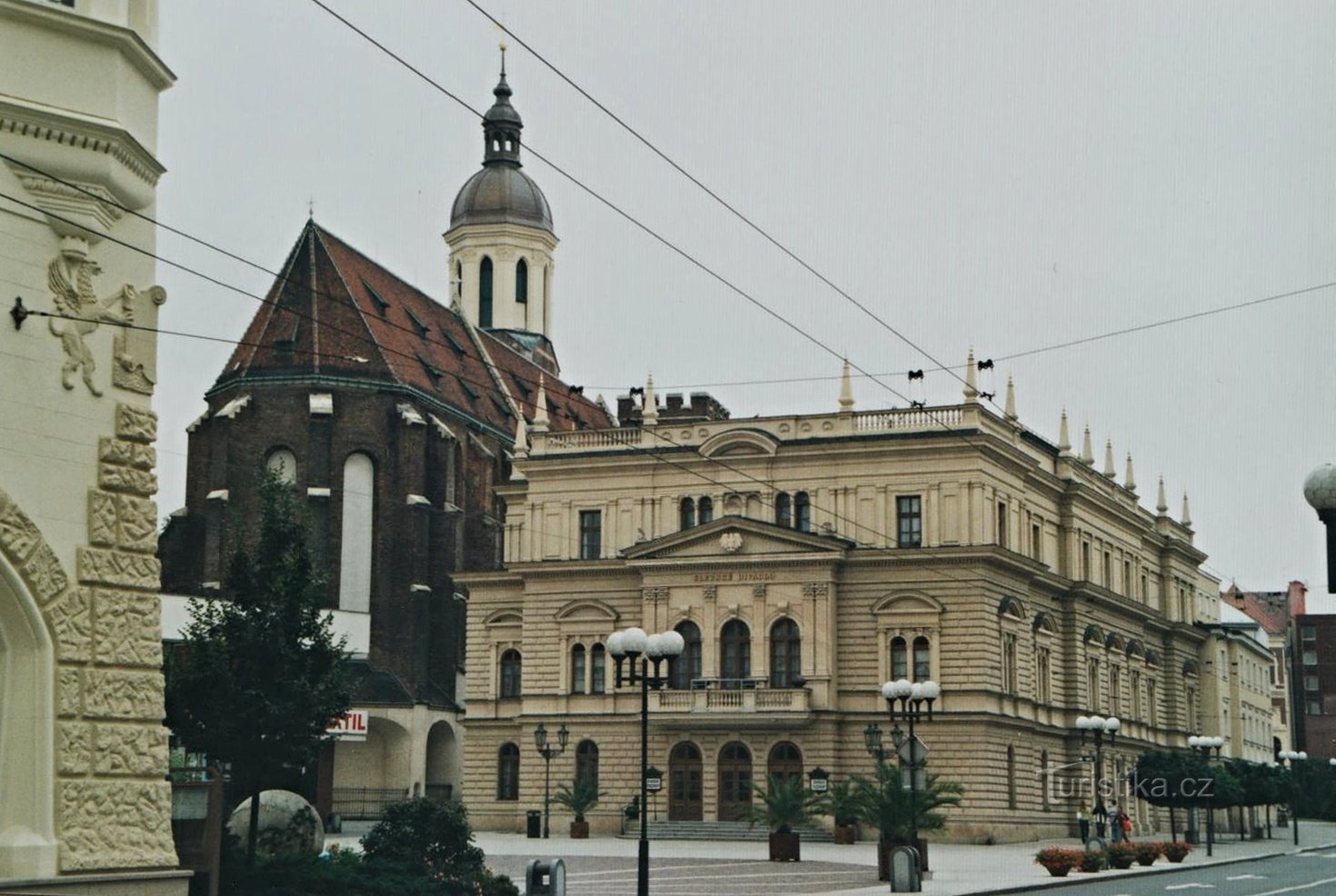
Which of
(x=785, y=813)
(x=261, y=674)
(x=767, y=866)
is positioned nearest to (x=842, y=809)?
(x=785, y=813)

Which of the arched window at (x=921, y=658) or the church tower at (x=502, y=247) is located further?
the church tower at (x=502, y=247)

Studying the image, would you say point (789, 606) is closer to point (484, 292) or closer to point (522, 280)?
point (484, 292)

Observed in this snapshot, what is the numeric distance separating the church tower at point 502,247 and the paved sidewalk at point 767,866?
4298 centimetres

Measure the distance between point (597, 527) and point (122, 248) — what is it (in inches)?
1933

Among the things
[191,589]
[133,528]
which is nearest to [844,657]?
[191,589]

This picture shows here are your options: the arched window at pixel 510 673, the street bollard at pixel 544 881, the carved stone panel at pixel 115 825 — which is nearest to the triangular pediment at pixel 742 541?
the arched window at pixel 510 673

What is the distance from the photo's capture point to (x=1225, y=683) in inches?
3612

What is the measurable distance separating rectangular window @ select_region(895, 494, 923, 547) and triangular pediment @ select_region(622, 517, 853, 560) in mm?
1870

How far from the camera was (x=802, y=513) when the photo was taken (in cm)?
6562

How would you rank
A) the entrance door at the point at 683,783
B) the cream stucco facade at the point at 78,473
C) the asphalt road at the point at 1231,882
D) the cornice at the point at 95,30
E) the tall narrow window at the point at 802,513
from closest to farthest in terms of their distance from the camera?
the cream stucco facade at the point at 78,473, the cornice at the point at 95,30, the asphalt road at the point at 1231,882, the entrance door at the point at 683,783, the tall narrow window at the point at 802,513

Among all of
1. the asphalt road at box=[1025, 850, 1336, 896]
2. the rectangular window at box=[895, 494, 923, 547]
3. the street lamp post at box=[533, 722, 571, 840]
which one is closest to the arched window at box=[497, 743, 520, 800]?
the street lamp post at box=[533, 722, 571, 840]

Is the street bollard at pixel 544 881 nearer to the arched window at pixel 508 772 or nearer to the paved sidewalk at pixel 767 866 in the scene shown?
the paved sidewalk at pixel 767 866

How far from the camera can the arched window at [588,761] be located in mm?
66500

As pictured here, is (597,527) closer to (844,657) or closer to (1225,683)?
(844,657)
